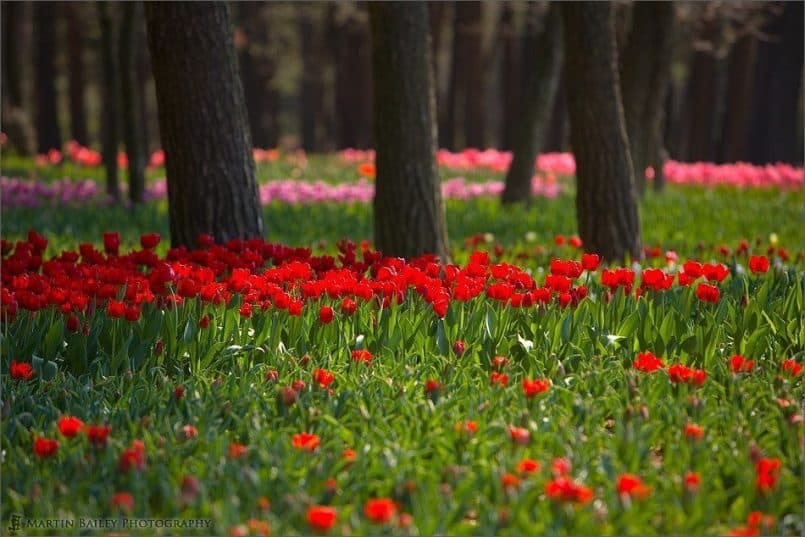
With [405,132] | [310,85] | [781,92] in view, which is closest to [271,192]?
[405,132]

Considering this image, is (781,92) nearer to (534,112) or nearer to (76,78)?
(534,112)

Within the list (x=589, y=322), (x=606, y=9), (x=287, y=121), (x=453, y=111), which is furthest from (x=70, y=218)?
(x=287, y=121)

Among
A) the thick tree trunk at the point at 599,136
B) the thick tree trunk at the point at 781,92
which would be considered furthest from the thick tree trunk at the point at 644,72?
the thick tree trunk at the point at 781,92

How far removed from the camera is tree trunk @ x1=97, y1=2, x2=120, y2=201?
39.2ft

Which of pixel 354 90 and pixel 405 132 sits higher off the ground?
pixel 354 90

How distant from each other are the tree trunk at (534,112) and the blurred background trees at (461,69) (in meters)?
3.97

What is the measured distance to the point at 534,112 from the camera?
495 inches

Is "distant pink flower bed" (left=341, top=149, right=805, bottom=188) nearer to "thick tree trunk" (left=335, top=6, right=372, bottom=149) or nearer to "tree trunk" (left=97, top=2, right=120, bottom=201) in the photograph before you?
"tree trunk" (left=97, top=2, right=120, bottom=201)

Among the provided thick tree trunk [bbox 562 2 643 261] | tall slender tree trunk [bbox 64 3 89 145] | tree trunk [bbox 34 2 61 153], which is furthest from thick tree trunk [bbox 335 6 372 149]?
thick tree trunk [bbox 562 2 643 261]

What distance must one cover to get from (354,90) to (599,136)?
20298 millimetres

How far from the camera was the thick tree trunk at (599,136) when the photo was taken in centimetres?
831

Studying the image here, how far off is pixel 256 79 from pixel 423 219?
21.2 metres

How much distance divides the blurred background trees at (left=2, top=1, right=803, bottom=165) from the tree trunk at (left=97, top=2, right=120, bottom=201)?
184 inches

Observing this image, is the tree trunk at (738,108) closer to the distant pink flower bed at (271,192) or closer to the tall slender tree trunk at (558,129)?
the tall slender tree trunk at (558,129)
